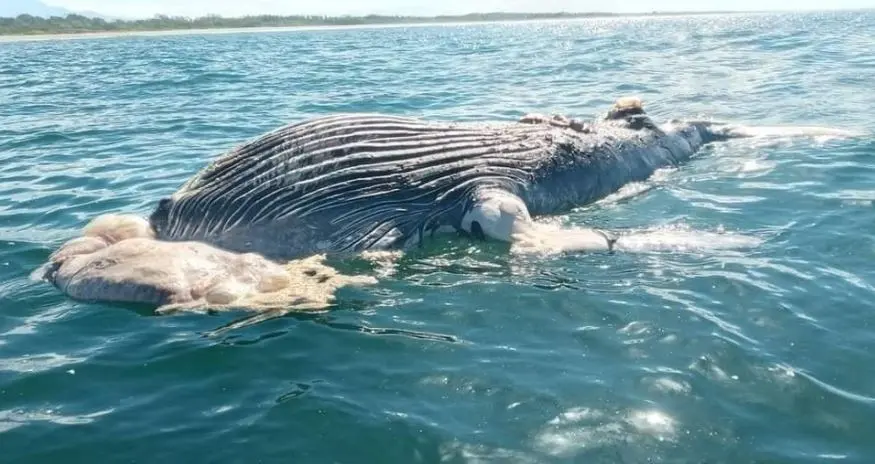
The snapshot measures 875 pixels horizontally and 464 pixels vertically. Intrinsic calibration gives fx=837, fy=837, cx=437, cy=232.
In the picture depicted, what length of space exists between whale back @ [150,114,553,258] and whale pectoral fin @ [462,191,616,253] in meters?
0.28

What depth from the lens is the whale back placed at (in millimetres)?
8703

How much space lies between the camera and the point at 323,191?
888 cm

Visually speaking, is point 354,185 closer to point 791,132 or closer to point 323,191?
point 323,191

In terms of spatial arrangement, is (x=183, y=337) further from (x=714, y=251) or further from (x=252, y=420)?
(x=714, y=251)

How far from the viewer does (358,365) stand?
6.64m

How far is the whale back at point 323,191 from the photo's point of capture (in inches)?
343

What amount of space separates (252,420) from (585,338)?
282 centimetres

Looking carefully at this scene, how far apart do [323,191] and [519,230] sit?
2.21m

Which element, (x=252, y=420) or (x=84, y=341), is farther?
(x=84, y=341)

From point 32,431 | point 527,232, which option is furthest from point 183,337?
point 527,232

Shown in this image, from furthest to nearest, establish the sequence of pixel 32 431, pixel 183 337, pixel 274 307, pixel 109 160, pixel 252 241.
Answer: pixel 109 160
pixel 252 241
pixel 274 307
pixel 183 337
pixel 32 431

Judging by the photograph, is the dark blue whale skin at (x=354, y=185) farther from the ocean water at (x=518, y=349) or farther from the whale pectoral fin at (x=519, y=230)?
the ocean water at (x=518, y=349)

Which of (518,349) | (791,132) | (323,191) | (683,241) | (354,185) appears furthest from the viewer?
(791,132)

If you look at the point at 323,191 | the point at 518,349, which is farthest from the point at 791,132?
the point at 518,349
